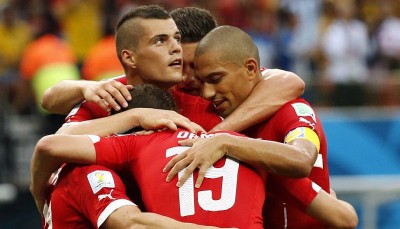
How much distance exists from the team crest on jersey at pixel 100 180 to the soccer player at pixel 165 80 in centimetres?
55

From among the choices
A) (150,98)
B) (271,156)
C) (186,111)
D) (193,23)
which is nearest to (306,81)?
(193,23)

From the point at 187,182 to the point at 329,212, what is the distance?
73cm

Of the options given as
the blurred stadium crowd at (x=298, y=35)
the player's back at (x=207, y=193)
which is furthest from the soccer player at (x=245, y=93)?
the blurred stadium crowd at (x=298, y=35)

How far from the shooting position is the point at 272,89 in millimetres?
5121

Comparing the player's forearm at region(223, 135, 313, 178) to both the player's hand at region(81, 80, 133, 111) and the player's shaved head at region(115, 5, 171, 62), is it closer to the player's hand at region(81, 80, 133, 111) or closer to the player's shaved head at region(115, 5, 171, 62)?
the player's hand at region(81, 80, 133, 111)

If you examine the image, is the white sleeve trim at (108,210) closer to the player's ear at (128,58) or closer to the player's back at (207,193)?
the player's back at (207,193)

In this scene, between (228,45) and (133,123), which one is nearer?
(133,123)

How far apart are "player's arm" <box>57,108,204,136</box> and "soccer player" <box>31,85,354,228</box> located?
0.05m

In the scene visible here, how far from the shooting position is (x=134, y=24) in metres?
5.25

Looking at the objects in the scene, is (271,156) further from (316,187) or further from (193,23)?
(193,23)

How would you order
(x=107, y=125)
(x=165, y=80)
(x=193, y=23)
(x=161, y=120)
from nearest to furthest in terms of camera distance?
(x=161, y=120) → (x=107, y=125) → (x=165, y=80) → (x=193, y=23)

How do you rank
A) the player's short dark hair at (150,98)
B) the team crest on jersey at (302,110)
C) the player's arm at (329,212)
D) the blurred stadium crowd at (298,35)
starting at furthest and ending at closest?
the blurred stadium crowd at (298,35) < the team crest on jersey at (302,110) < the player's short dark hair at (150,98) < the player's arm at (329,212)

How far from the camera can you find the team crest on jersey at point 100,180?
174 inches

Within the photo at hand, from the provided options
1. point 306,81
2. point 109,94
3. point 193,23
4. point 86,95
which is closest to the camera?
point 109,94
